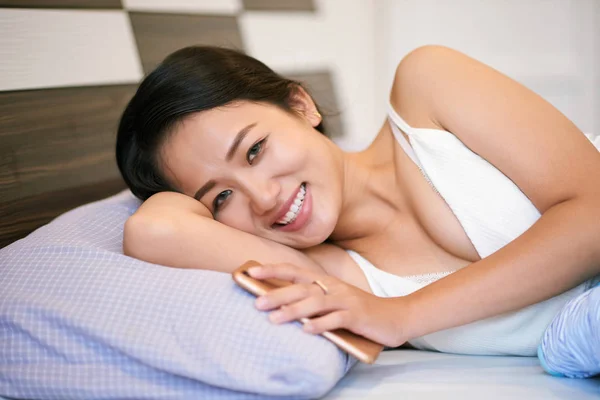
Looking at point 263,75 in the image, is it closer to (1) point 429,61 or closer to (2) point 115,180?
(1) point 429,61

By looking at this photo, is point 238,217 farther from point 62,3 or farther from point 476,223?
point 62,3

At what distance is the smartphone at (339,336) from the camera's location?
914 mm

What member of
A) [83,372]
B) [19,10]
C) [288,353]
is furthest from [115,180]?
[288,353]

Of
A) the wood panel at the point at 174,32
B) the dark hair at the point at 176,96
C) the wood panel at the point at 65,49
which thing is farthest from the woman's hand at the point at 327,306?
the wood panel at the point at 174,32

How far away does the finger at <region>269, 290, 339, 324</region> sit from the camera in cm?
91

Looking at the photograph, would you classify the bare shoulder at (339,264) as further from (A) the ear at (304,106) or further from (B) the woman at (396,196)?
(A) the ear at (304,106)

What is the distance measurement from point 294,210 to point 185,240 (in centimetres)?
23

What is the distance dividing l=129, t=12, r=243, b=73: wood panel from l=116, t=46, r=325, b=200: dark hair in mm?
556

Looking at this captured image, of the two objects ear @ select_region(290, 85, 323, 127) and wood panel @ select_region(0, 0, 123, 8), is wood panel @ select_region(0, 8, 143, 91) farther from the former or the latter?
ear @ select_region(290, 85, 323, 127)

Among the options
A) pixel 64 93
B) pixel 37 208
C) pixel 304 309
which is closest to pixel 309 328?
pixel 304 309

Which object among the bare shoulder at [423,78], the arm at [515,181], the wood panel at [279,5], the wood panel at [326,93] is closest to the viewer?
the arm at [515,181]

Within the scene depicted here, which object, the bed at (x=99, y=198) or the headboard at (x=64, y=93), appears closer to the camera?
the bed at (x=99, y=198)

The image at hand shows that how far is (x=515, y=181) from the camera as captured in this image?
1165mm

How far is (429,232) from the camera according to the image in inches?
50.2
